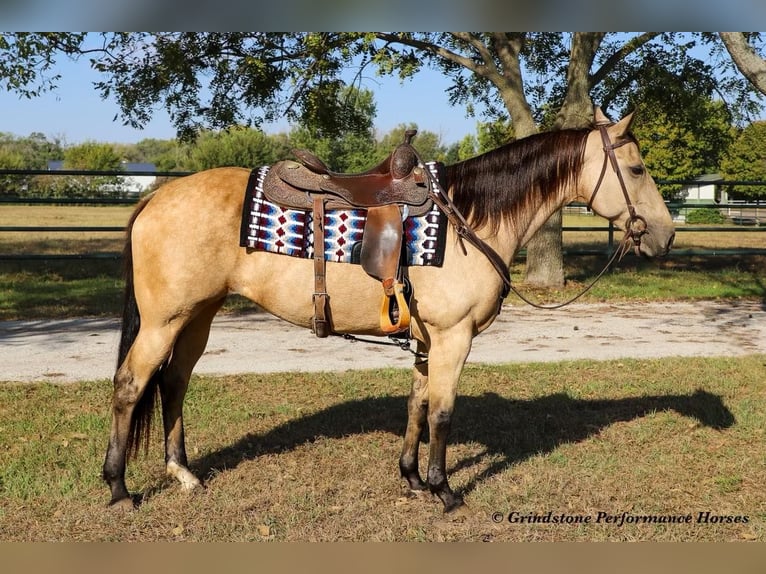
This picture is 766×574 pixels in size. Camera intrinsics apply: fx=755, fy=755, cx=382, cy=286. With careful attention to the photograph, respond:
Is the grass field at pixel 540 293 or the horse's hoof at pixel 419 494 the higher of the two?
the grass field at pixel 540 293

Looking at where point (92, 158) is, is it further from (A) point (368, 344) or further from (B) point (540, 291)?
(A) point (368, 344)

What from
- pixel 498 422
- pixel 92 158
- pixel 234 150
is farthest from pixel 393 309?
pixel 92 158

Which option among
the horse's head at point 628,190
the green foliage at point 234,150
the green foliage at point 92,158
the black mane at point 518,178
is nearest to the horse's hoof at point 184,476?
the black mane at point 518,178

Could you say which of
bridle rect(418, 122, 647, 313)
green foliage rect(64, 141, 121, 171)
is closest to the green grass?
bridle rect(418, 122, 647, 313)

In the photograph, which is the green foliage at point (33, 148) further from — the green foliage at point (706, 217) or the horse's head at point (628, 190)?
the horse's head at point (628, 190)

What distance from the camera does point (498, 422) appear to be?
225 inches

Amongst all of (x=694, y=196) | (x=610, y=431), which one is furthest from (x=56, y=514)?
(x=694, y=196)

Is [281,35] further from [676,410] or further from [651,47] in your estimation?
[676,410]

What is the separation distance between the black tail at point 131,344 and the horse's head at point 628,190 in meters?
2.57

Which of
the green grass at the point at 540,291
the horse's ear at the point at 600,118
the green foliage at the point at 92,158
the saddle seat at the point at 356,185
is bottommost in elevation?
the green grass at the point at 540,291

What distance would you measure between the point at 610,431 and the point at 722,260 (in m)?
13.3

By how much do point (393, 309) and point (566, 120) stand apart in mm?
9102

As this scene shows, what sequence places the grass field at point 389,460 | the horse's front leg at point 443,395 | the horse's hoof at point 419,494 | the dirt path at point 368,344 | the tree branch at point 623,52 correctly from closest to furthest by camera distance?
the grass field at point 389,460 < the horse's front leg at point 443,395 < the horse's hoof at point 419,494 < the dirt path at point 368,344 < the tree branch at point 623,52

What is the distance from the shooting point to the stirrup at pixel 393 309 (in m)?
3.93
